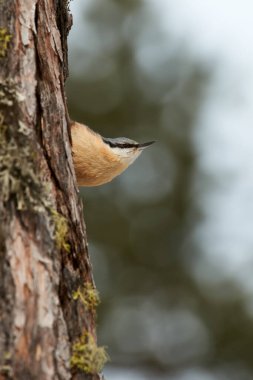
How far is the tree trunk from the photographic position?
1832 millimetres

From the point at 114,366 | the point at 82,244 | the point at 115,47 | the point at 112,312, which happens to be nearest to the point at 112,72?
the point at 115,47

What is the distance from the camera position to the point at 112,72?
266 inches

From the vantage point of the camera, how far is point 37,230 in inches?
76.9

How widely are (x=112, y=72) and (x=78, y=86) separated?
0.33 meters

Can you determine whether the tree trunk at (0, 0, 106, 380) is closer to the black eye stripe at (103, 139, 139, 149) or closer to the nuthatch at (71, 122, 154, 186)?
the nuthatch at (71, 122, 154, 186)

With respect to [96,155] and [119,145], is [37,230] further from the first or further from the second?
[119,145]

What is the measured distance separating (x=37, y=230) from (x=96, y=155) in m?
1.71

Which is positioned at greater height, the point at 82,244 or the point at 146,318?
the point at 146,318

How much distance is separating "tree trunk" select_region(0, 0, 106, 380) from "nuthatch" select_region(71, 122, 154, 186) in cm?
116

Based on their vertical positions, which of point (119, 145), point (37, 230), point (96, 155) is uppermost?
point (119, 145)

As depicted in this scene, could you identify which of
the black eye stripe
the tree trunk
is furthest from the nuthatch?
the tree trunk

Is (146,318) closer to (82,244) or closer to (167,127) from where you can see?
(167,127)

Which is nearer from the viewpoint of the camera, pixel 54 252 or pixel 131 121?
pixel 54 252

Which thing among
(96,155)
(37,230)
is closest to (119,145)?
(96,155)
